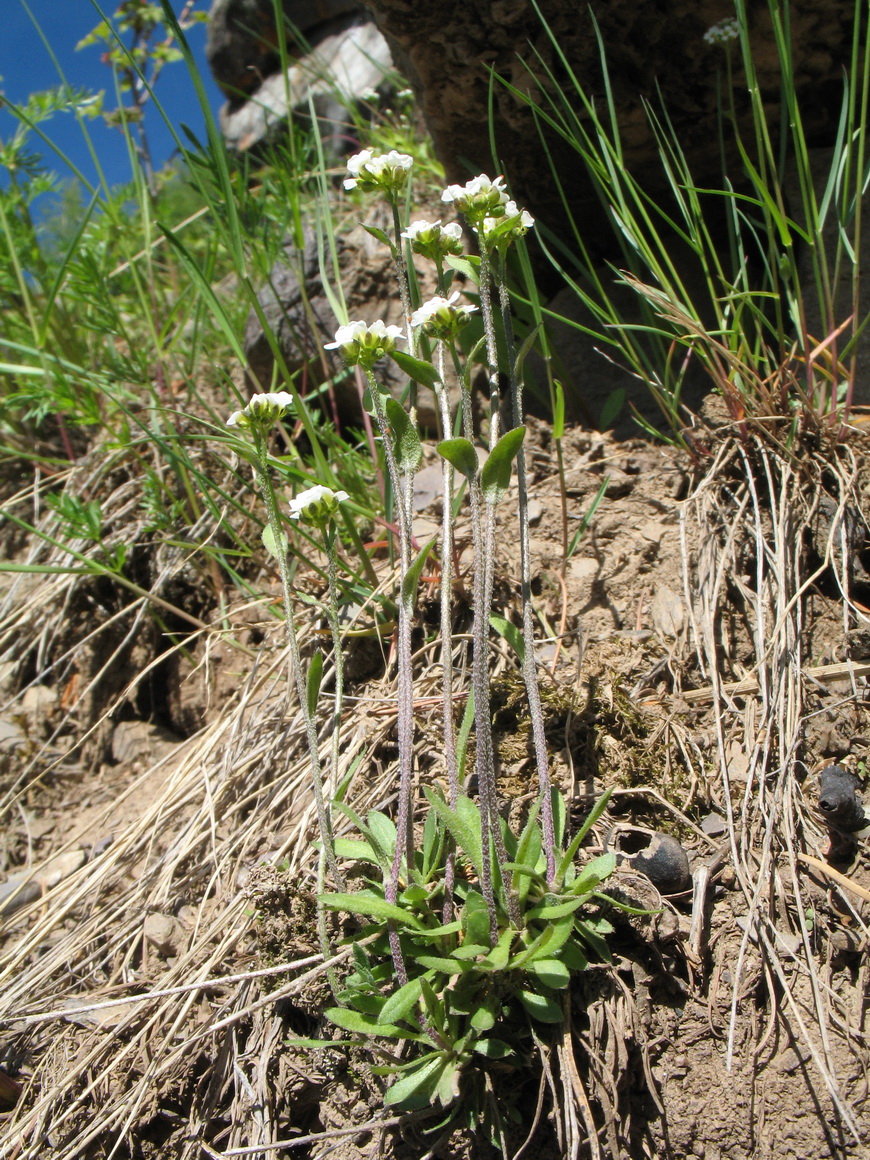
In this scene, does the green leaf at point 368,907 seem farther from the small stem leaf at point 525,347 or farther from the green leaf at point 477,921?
the small stem leaf at point 525,347

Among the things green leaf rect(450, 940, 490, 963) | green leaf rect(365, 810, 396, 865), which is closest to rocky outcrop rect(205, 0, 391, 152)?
green leaf rect(365, 810, 396, 865)

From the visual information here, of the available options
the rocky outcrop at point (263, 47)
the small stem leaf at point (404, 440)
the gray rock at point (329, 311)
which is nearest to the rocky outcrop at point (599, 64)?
the gray rock at point (329, 311)

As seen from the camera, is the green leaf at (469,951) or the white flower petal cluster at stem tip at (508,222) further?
the white flower petal cluster at stem tip at (508,222)

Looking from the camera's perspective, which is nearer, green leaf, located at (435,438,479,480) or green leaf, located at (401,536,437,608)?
green leaf, located at (435,438,479,480)

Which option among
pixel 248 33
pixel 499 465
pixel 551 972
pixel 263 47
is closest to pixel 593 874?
pixel 551 972

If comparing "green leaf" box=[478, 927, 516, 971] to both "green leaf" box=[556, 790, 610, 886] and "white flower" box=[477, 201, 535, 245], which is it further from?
"white flower" box=[477, 201, 535, 245]
